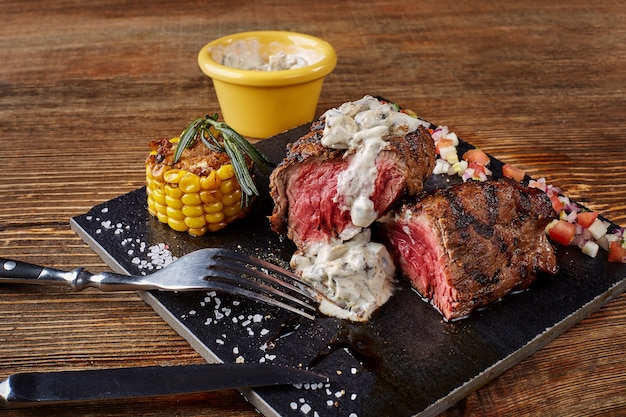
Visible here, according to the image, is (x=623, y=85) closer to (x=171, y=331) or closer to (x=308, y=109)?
(x=308, y=109)

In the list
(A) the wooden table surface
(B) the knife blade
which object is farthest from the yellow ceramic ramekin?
(B) the knife blade

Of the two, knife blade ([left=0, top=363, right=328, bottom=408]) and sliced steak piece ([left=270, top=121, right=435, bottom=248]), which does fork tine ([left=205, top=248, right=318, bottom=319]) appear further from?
knife blade ([left=0, top=363, right=328, bottom=408])

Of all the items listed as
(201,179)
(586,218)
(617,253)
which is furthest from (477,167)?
(201,179)

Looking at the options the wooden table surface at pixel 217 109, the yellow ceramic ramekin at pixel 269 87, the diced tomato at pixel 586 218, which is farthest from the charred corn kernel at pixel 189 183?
the diced tomato at pixel 586 218

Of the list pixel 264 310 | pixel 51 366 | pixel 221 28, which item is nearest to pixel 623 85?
pixel 221 28

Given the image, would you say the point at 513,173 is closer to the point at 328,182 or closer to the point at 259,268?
the point at 328,182
